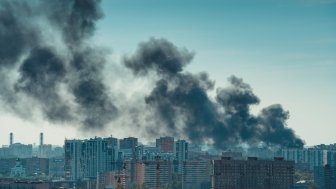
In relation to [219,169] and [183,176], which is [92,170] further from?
[219,169]

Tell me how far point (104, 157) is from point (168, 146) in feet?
20.2

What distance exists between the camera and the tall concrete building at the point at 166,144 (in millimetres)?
78812

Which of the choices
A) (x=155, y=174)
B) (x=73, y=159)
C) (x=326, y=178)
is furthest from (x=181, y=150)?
(x=326, y=178)

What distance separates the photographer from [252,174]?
52531mm

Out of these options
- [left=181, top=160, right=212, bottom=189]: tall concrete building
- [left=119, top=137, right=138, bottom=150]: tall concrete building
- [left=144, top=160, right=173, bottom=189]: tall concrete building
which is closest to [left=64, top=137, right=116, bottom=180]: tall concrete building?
[left=119, top=137, right=138, bottom=150]: tall concrete building

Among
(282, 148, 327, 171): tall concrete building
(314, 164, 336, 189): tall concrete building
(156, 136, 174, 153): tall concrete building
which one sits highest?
(156, 136, 174, 153): tall concrete building

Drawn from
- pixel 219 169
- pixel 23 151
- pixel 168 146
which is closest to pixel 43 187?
pixel 219 169

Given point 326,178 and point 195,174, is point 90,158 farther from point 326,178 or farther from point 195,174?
point 326,178

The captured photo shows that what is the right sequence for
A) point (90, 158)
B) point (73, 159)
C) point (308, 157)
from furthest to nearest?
point (308, 157), point (73, 159), point (90, 158)

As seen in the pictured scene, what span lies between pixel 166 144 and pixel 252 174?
28126 millimetres

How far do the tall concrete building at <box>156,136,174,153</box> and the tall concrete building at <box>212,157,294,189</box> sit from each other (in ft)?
80.3

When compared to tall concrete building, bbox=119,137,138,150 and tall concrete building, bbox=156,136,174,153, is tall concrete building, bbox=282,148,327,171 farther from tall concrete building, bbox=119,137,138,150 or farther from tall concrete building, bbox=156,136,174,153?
tall concrete building, bbox=119,137,138,150

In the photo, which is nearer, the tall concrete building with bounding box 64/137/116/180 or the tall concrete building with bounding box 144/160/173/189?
the tall concrete building with bounding box 144/160/173/189

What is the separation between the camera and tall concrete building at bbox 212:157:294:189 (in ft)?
170
